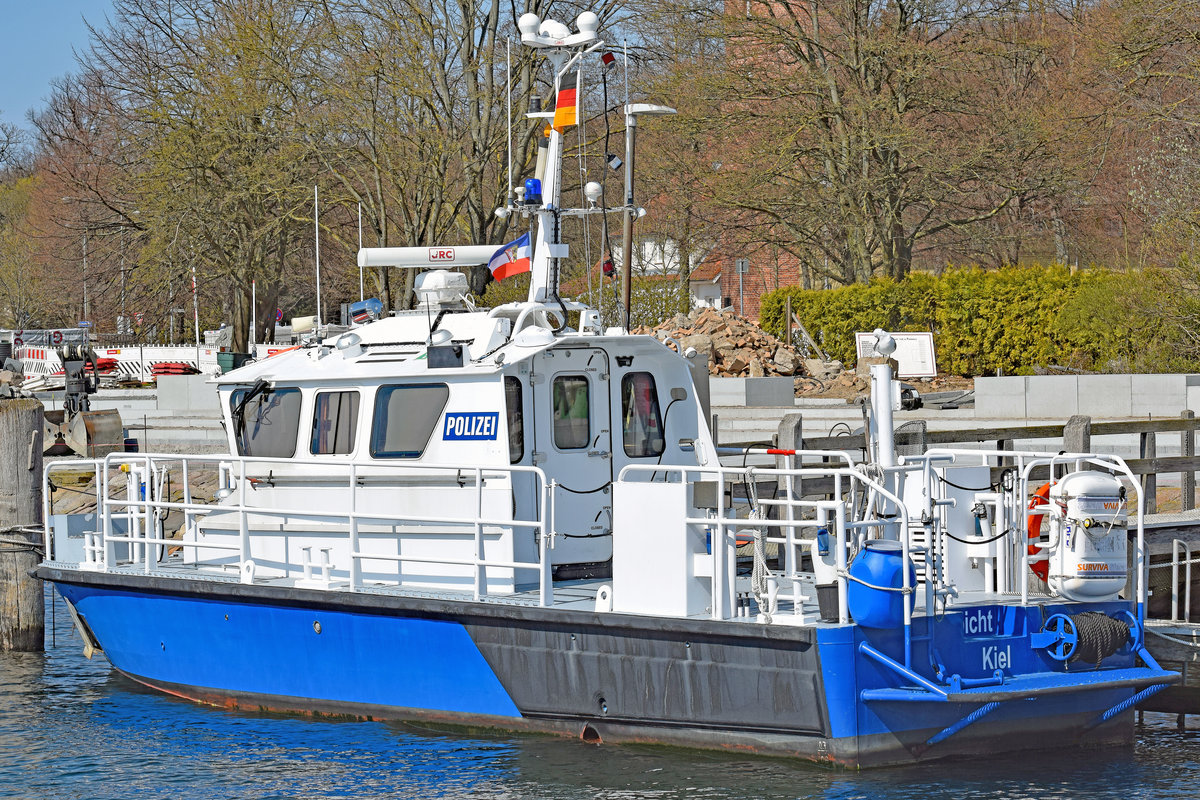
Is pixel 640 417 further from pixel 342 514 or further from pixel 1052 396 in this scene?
pixel 1052 396

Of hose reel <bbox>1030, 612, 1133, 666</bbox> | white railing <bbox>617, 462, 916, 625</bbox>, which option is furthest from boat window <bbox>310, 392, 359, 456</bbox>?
hose reel <bbox>1030, 612, 1133, 666</bbox>

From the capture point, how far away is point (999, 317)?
2644cm

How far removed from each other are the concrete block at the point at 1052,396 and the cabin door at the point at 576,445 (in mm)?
12322

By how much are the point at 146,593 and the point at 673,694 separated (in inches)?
177

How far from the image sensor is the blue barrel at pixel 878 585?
779 centimetres

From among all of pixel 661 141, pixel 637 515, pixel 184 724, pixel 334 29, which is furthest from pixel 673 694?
pixel 661 141

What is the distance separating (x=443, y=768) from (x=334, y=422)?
2.73 metres

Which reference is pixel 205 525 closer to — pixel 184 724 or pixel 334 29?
pixel 184 724

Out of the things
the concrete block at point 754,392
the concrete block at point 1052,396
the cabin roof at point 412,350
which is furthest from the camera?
the concrete block at point 754,392

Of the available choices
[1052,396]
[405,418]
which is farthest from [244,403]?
[1052,396]

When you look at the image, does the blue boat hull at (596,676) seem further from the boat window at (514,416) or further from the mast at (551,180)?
the mast at (551,180)

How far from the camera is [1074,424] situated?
39.4ft

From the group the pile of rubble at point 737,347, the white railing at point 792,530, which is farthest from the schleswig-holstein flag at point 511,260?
the pile of rubble at point 737,347

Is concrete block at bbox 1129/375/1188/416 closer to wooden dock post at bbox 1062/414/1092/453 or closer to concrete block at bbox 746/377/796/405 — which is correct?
concrete block at bbox 746/377/796/405
